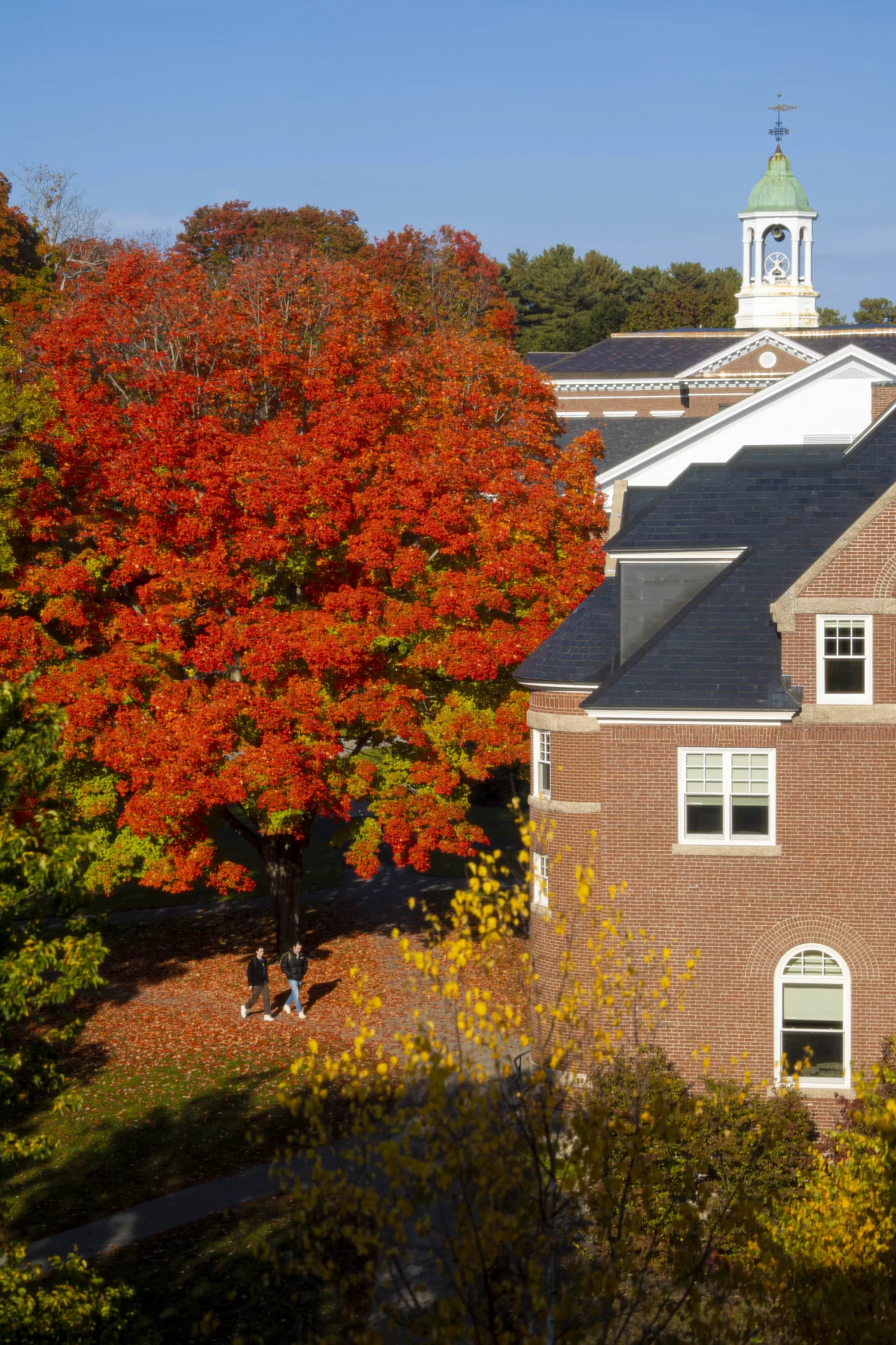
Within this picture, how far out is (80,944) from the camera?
47.8 feet

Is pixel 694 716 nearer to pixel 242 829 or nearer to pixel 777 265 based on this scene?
pixel 242 829

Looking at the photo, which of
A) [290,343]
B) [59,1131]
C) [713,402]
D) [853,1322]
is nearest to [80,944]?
[853,1322]

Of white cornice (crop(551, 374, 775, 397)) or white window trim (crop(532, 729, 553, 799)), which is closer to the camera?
white window trim (crop(532, 729, 553, 799))

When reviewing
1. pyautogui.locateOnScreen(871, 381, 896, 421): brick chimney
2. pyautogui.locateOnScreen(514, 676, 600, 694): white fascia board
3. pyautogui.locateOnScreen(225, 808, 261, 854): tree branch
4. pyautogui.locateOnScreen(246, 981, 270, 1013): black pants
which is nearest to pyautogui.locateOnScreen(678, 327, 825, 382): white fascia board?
pyautogui.locateOnScreen(871, 381, 896, 421): brick chimney

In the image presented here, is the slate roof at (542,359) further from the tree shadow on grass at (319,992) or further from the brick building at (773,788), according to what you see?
the brick building at (773,788)

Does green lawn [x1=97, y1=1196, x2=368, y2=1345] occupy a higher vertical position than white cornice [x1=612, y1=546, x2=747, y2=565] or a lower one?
lower

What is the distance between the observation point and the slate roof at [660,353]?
260 ft

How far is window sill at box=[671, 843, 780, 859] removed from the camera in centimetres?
2491

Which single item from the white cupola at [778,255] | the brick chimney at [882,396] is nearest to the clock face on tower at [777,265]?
the white cupola at [778,255]

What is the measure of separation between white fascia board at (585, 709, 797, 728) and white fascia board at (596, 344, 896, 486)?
1547 centimetres

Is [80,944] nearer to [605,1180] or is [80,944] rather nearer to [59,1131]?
[605,1180]

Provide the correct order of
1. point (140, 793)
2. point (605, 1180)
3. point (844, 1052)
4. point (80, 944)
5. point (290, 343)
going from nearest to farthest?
point (605, 1180) → point (80, 944) → point (844, 1052) → point (140, 793) → point (290, 343)

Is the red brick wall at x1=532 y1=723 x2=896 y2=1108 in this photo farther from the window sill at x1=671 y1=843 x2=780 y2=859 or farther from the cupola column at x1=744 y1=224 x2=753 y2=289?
the cupola column at x1=744 y1=224 x2=753 y2=289

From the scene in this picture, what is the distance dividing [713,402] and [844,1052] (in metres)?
58.2
